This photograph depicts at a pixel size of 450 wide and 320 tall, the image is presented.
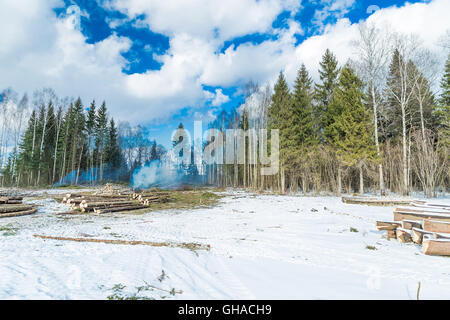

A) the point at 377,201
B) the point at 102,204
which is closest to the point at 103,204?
the point at 102,204

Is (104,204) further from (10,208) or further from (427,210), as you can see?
(427,210)

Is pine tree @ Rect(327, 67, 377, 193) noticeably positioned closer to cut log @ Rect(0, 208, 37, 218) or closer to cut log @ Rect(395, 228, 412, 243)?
cut log @ Rect(395, 228, 412, 243)

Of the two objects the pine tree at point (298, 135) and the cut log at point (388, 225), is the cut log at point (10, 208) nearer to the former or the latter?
the cut log at point (388, 225)

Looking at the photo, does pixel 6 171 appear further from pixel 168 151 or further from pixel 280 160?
pixel 280 160

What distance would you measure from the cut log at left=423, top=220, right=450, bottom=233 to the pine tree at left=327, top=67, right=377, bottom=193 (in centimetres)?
1503

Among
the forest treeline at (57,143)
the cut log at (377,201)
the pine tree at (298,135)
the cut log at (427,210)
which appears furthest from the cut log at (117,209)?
the forest treeline at (57,143)

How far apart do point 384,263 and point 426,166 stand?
648 inches

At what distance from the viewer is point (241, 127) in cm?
3581

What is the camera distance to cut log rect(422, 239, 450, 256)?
3.96 meters

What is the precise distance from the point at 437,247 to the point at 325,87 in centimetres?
2224

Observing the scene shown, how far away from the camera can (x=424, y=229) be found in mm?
4887
